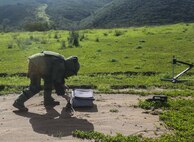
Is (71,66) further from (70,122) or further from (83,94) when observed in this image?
(70,122)

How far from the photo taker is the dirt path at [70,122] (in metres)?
11.9

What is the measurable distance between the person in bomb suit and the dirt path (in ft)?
2.12

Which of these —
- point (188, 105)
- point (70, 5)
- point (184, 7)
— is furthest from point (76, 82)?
point (70, 5)

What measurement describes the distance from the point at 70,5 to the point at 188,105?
156266mm

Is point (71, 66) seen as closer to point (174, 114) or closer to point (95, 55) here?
point (174, 114)

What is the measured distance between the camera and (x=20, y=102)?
14430 millimetres

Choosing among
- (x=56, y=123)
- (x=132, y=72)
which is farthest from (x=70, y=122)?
(x=132, y=72)

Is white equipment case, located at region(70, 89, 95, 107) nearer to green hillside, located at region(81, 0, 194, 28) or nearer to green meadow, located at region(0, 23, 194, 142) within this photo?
green meadow, located at region(0, 23, 194, 142)

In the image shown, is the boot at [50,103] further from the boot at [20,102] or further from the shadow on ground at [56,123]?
the boot at [20,102]

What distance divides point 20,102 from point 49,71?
1.55m

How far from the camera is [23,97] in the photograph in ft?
47.1

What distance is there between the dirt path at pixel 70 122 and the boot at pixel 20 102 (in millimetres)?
318

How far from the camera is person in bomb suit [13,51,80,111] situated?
14.1 metres

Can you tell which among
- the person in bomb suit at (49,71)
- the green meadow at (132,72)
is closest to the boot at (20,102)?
the person in bomb suit at (49,71)
